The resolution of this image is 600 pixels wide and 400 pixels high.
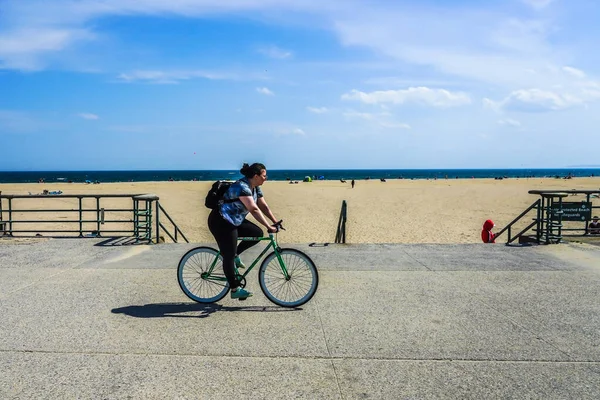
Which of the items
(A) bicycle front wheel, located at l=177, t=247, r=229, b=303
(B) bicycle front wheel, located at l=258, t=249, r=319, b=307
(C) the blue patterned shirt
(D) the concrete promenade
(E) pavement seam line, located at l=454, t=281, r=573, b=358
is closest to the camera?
(D) the concrete promenade

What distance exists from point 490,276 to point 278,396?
17.9 ft

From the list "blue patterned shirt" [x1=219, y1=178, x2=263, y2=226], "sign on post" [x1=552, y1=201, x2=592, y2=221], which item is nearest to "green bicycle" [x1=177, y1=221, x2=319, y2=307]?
"blue patterned shirt" [x1=219, y1=178, x2=263, y2=226]

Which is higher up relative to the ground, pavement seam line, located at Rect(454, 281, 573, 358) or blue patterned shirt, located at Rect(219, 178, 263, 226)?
blue patterned shirt, located at Rect(219, 178, 263, 226)

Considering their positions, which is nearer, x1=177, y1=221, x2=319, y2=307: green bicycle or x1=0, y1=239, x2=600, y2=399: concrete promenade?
x1=0, y1=239, x2=600, y2=399: concrete promenade

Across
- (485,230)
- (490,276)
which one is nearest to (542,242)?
(485,230)

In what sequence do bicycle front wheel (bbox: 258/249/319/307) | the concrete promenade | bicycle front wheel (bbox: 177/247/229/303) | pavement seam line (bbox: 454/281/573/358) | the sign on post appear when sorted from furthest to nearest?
1. the sign on post
2. bicycle front wheel (bbox: 177/247/229/303)
3. bicycle front wheel (bbox: 258/249/319/307)
4. pavement seam line (bbox: 454/281/573/358)
5. the concrete promenade

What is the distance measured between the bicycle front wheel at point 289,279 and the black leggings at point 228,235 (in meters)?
0.37

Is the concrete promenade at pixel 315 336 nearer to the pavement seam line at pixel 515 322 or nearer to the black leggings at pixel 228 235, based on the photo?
the pavement seam line at pixel 515 322

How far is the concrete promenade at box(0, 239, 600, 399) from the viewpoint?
12.9 ft

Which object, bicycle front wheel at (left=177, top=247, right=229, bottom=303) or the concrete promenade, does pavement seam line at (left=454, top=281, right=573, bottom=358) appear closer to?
the concrete promenade

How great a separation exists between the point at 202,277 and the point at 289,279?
1.12m

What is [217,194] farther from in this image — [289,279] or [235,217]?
[289,279]

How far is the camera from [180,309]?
616 centimetres

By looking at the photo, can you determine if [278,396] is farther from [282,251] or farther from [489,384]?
[282,251]
